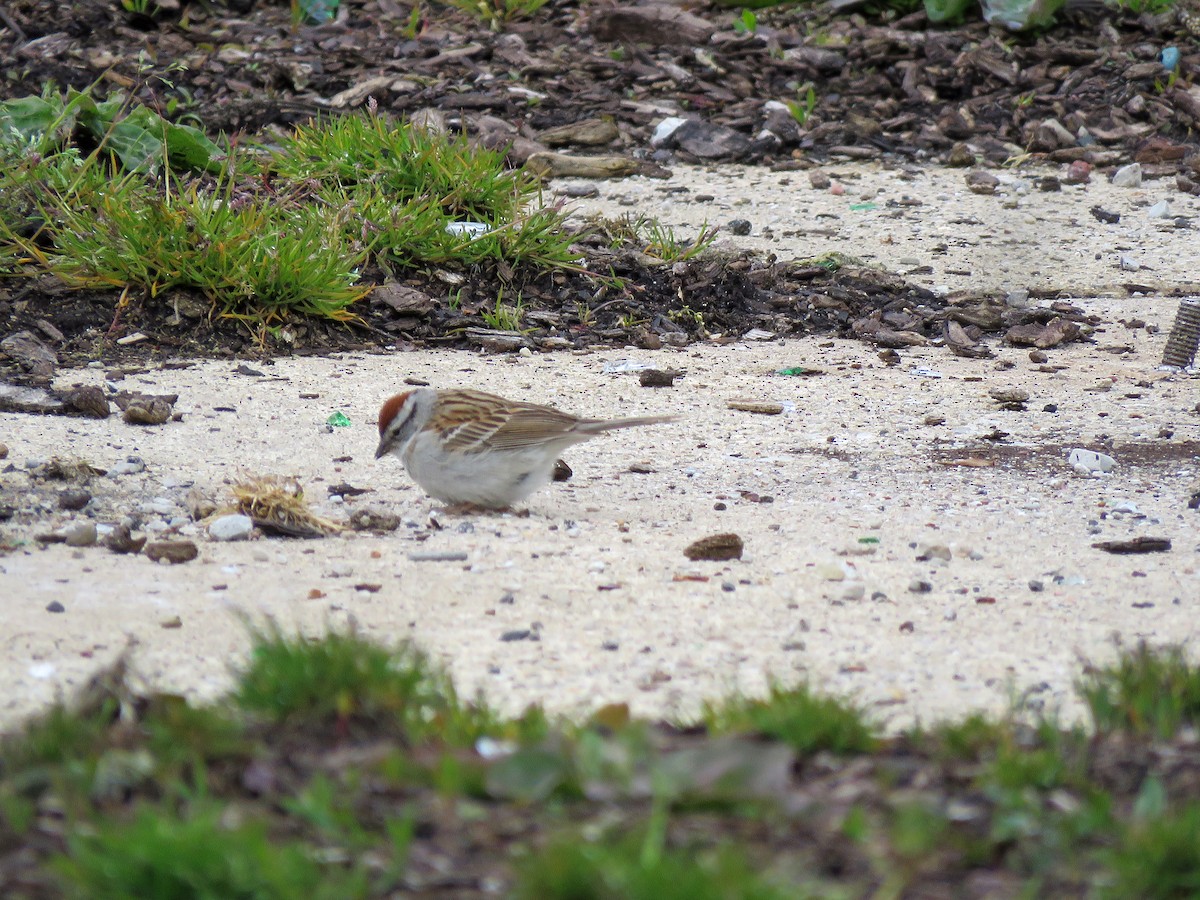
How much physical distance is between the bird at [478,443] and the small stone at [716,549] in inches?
36.1

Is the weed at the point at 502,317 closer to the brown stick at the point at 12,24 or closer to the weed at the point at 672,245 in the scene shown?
the weed at the point at 672,245

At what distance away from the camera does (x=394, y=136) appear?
28.3 feet

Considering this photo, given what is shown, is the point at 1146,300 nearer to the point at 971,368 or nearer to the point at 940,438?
the point at 971,368

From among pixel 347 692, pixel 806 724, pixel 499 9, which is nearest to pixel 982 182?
pixel 499 9

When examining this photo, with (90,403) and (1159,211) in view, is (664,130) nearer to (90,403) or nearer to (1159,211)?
(1159,211)

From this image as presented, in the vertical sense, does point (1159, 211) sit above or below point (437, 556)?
above

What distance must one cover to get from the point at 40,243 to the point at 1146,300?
6336 millimetres

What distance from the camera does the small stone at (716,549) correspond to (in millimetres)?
4625

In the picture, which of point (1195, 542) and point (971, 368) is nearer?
point (1195, 542)

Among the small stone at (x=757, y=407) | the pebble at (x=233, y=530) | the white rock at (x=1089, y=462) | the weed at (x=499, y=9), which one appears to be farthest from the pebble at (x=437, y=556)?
the weed at (x=499, y=9)

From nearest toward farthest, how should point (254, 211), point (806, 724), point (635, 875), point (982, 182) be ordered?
point (635, 875)
point (806, 724)
point (254, 211)
point (982, 182)

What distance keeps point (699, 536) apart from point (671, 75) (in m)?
7.58

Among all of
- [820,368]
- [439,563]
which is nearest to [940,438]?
[820,368]

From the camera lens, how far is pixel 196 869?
2.23 m
